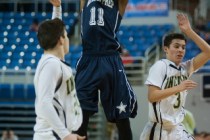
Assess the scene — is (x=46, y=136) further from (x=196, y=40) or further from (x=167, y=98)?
(x=196, y=40)

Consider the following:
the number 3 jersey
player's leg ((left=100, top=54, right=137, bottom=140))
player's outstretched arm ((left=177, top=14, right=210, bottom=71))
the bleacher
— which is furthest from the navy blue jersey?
the bleacher

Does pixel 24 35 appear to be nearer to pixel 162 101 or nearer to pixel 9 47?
pixel 9 47

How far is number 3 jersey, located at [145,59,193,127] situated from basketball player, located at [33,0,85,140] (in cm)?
128

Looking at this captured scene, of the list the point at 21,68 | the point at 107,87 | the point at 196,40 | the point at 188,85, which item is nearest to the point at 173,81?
the point at 196,40

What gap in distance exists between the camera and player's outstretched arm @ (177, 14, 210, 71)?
4.95 metres

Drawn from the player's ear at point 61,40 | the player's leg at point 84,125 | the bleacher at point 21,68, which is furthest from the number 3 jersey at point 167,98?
the bleacher at point 21,68

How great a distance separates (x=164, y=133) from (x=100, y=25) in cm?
110

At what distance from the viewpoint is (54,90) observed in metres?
3.65

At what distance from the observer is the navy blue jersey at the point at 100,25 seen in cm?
471

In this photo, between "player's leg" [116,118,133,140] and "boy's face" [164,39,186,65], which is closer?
"player's leg" [116,118,133,140]

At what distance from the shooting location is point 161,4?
15.5 metres

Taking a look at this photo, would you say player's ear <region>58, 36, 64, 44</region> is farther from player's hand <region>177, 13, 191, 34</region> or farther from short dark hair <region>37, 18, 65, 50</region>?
player's hand <region>177, 13, 191, 34</region>

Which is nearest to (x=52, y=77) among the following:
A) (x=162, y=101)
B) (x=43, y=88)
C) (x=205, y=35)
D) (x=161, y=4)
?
(x=43, y=88)

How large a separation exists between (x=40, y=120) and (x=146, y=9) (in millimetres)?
12230
